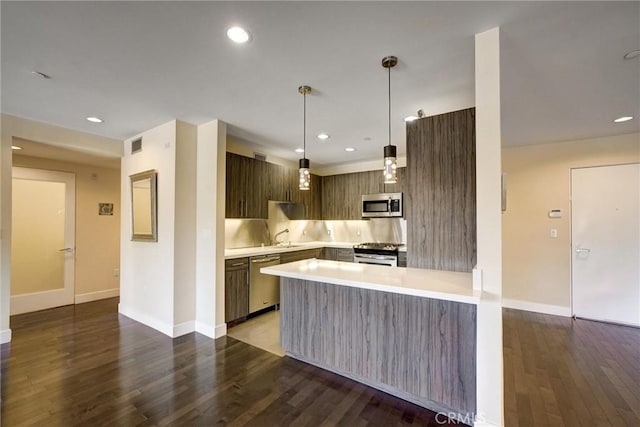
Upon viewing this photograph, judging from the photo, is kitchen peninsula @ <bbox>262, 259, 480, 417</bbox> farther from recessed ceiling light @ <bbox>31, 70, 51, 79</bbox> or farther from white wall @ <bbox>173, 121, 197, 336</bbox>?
recessed ceiling light @ <bbox>31, 70, 51, 79</bbox>

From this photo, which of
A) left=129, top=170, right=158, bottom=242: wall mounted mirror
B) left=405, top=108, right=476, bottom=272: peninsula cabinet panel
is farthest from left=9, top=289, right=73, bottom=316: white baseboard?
left=405, top=108, right=476, bottom=272: peninsula cabinet panel

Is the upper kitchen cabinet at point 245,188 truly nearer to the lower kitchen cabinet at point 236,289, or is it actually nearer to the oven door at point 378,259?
the lower kitchen cabinet at point 236,289

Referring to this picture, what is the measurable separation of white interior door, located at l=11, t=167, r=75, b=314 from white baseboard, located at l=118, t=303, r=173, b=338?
1.35 metres

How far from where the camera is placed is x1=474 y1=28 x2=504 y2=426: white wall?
5.65 ft

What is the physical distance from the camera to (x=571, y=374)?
253cm

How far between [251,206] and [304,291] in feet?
6.61

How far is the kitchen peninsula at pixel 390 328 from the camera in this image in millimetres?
1895

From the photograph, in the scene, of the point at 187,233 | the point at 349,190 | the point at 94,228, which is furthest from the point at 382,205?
the point at 94,228

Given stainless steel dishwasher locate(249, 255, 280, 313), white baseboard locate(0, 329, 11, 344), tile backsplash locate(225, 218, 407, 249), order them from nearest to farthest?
white baseboard locate(0, 329, 11, 344) < stainless steel dishwasher locate(249, 255, 280, 313) < tile backsplash locate(225, 218, 407, 249)

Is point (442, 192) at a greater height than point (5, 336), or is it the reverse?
point (442, 192)

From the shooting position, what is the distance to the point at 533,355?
113 inches

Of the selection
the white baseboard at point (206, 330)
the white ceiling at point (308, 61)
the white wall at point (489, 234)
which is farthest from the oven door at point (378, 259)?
the white wall at point (489, 234)

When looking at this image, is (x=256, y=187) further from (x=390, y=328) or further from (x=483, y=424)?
(x=483, y=424)

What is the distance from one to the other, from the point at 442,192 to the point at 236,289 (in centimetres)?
277
